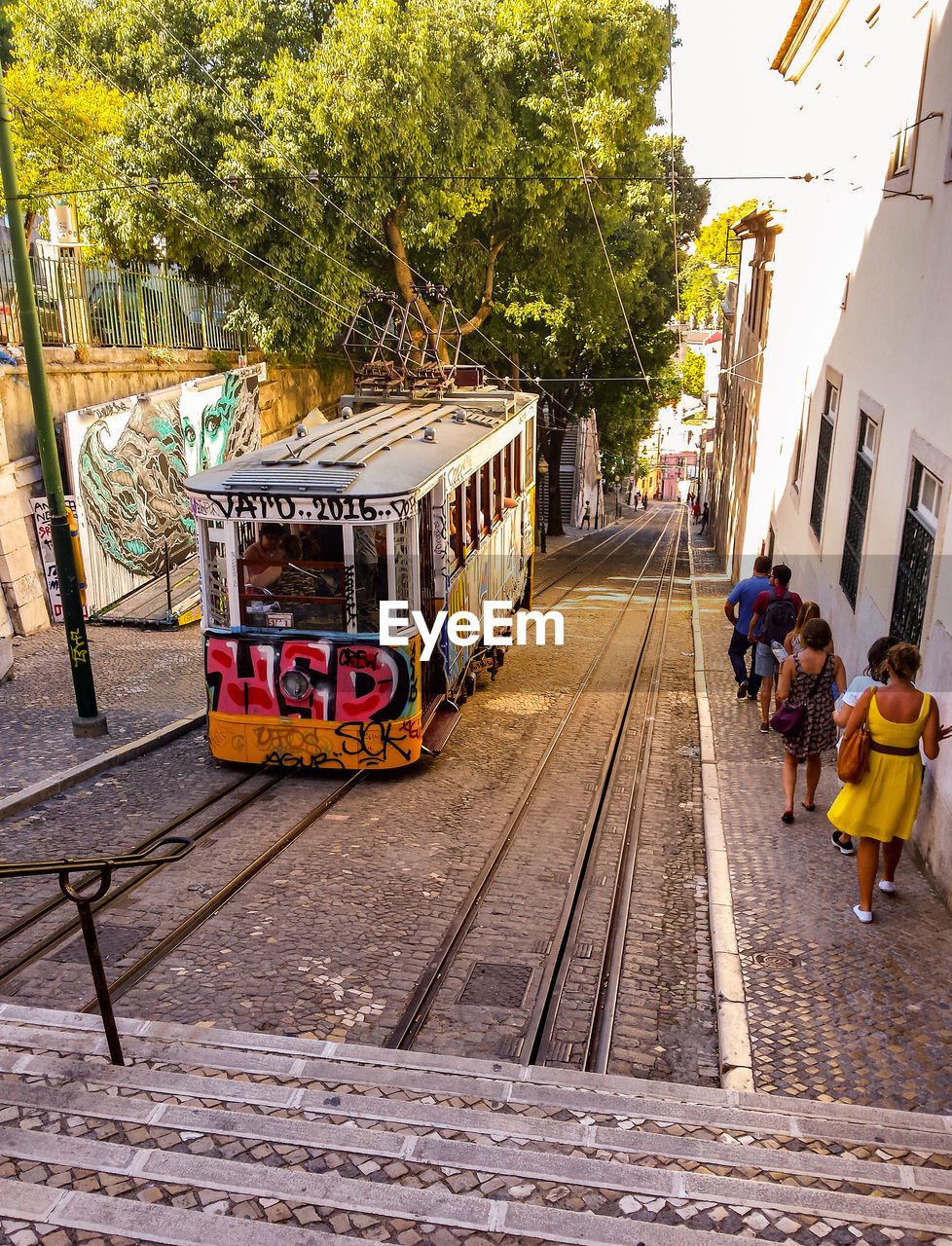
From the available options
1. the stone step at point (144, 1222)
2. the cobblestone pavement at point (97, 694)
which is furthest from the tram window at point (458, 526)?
the stone step at point (144, 1222)

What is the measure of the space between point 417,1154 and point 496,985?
6.80 feet

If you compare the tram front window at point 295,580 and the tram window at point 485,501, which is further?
the tram window at point 485,501

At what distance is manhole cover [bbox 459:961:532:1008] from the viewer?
5449mm

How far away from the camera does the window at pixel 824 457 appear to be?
12242 mm

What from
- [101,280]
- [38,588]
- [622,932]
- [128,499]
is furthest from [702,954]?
[101,280]

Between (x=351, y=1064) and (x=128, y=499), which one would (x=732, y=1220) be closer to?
(x=351, y=1064)

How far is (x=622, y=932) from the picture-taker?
6.31 meters

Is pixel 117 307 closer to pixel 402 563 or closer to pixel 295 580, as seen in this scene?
pixel 295 580

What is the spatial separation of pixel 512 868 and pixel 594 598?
1430 cm

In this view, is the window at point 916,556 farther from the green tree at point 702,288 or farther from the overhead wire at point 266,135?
the green tree at point 702,288

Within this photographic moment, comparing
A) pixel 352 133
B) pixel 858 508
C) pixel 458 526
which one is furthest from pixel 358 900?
pixel 352 133

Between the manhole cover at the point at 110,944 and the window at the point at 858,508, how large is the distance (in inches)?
289

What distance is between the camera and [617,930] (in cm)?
636

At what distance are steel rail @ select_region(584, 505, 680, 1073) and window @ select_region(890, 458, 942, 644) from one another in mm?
2626
